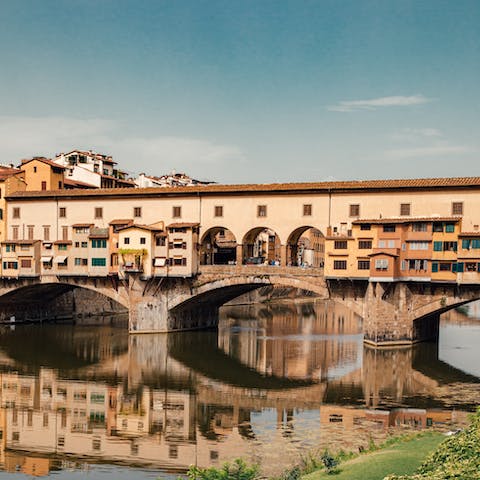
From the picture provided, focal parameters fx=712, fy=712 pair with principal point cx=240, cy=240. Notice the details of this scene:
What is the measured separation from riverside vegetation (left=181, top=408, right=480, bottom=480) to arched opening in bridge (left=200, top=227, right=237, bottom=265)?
116ft

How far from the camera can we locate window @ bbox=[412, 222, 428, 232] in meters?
50.2

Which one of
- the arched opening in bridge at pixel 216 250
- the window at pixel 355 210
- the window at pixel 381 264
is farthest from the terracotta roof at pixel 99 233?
the window at pixel 381 264

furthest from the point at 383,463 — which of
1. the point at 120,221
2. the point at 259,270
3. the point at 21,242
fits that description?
the point at 21,242

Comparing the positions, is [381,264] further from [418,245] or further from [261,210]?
[261,210]

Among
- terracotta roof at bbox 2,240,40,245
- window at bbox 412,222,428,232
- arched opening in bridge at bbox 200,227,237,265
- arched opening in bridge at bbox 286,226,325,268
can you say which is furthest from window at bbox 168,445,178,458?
arched opening in bridge at bbox 286,226,325,268

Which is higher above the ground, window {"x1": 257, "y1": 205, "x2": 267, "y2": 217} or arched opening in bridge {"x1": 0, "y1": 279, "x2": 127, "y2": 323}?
window {"x1": 257, "y1": 205, "x2": 267, "y2": 217}

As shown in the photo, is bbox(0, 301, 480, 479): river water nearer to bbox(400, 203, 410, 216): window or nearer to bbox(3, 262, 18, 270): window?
bbox(3, 262, 18, 270): window

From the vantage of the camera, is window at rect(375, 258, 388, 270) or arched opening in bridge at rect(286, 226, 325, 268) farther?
arched opening in bridge at rect(286, 226, 325, 268)

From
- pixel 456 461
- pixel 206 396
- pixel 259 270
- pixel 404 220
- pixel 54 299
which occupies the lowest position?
pixel 206 396

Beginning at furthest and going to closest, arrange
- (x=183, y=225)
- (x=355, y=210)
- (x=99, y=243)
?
(x=99, y=243) < (x=183, y=225) < (x=355, y=210)

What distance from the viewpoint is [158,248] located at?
5862cm

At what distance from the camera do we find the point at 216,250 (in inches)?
2798

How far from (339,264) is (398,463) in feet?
Answer: 103

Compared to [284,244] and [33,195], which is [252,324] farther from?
[33,195]
